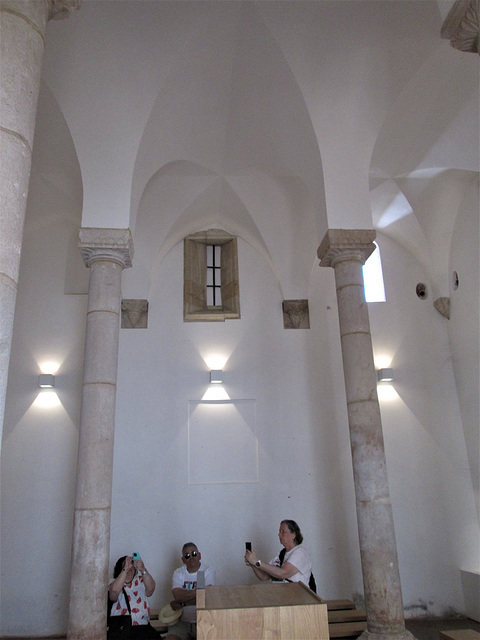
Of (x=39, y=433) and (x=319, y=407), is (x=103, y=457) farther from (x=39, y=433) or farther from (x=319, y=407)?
(x=319, y=407)

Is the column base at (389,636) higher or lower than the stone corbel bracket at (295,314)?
lower

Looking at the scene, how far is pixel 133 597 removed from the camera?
195 inches

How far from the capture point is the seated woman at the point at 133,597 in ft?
15.6

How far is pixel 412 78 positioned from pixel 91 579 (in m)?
6.31

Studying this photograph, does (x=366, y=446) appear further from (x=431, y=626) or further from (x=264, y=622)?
(x=431, y=626)

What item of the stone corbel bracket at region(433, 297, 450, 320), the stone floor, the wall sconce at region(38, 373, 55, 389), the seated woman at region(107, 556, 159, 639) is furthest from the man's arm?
the stone corbel bracket at region(433, 297, 450, 320)

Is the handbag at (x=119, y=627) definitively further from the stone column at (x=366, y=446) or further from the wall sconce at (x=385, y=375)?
the wall sconce at (x=385, y=375)

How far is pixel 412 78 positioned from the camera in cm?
611

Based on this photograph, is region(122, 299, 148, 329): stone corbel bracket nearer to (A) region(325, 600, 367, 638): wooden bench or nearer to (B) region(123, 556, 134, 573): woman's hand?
(B) region(123, 556, 134, 573): woman's hand

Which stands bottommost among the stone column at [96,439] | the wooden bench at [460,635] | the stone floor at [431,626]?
the stone floor at [431,626]

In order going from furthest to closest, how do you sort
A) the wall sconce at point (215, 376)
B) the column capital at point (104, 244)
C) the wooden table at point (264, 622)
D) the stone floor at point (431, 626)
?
the wall sconce at point (215, 376) < the stone floor at point (431, 626) < the column capital at point (104, 244) < the wooden table at point (264, 622)

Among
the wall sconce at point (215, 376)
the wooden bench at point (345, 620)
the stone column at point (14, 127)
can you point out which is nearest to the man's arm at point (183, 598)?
the wooden bench at point (345, 620)

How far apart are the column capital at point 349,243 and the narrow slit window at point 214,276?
3.53m

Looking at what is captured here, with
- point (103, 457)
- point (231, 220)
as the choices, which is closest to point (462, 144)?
point (231, 220)
